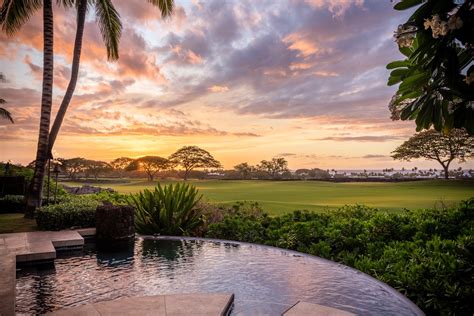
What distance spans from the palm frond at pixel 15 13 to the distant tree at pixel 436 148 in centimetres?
3582

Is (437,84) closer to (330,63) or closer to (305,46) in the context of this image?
(305,46)

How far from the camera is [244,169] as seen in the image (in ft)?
165

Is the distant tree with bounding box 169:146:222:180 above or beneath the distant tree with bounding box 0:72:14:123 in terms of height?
beneath

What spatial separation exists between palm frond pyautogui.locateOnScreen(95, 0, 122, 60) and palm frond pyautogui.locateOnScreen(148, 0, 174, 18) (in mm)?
1656

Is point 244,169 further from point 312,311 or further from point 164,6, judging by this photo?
point 312,311

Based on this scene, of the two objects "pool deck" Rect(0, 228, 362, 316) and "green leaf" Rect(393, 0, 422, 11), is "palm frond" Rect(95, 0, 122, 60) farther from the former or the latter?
"green leaf" Rect(393, 0, 422, 11)

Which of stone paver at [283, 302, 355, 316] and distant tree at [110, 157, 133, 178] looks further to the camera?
distant tree at [110, 157, 133, 178]

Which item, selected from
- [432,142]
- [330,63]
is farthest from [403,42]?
[432,142]

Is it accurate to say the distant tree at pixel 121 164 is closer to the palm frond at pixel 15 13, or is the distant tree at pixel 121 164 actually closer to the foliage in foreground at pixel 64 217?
the palm frond at pixel 15 13

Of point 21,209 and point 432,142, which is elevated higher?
point 432,142

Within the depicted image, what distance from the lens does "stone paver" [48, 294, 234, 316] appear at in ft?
12.8

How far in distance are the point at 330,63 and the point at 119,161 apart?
53.8m

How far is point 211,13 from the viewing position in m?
10.6

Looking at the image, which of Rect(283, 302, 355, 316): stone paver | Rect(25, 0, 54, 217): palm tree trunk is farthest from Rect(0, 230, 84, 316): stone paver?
Rect(25, 0, 54, 217): palm tree trunk
